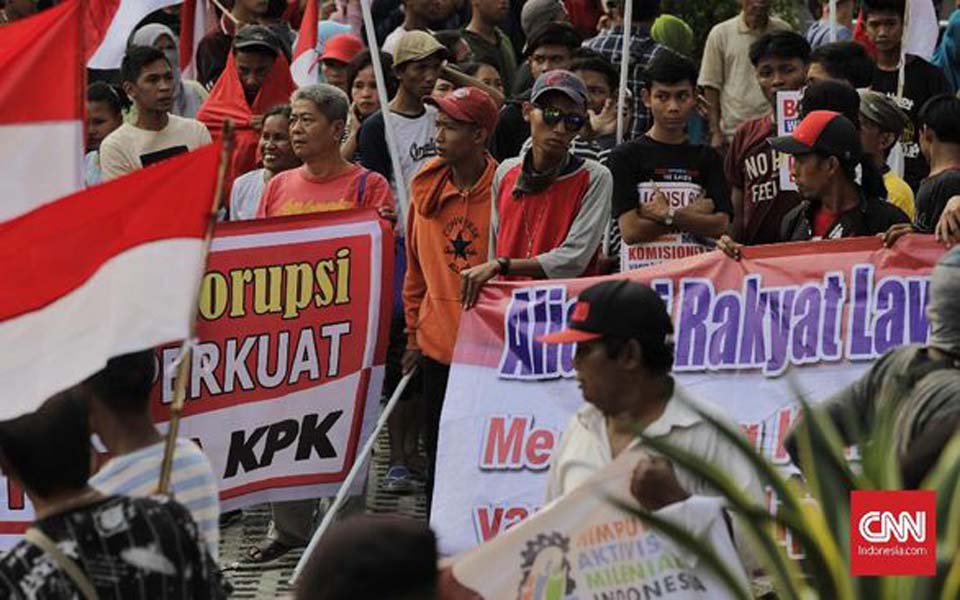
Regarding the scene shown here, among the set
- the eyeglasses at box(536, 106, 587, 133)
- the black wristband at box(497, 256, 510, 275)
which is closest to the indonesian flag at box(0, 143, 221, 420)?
the black wristband at box(497, 256, 510, 275)

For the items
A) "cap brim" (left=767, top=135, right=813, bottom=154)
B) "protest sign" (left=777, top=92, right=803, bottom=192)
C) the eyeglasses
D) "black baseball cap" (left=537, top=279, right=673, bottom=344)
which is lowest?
"protest sign" (left=777, top=92, right=803, bottom=192)

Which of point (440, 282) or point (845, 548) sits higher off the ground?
point (845, 548)

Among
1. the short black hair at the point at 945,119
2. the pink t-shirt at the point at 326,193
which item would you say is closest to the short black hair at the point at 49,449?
the pink t-shirt at the point at 326,193

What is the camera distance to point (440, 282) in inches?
405

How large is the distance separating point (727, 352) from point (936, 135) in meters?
2.02

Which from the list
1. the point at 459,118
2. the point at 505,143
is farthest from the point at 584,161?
the point at 505,143

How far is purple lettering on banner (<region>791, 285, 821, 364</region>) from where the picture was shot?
882 centimetres

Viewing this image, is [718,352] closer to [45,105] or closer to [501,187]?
[501,187]

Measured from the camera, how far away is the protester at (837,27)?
14.7 meters

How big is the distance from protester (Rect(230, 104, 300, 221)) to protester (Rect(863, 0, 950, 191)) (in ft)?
10.4

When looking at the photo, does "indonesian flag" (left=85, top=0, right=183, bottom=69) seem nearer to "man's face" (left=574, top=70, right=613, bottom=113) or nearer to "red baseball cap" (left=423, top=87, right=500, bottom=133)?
"red baseball cap" (left=423, top=87, right=500, bottom=133)

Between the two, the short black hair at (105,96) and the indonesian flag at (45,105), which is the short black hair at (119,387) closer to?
the indonesian flag at (45,105)

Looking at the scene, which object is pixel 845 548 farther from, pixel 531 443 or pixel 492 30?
pixel 492 30

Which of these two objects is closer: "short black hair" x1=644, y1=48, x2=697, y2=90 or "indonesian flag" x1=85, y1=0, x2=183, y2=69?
"short black hair" x1=644, y1=48, x2=697, y2=90
